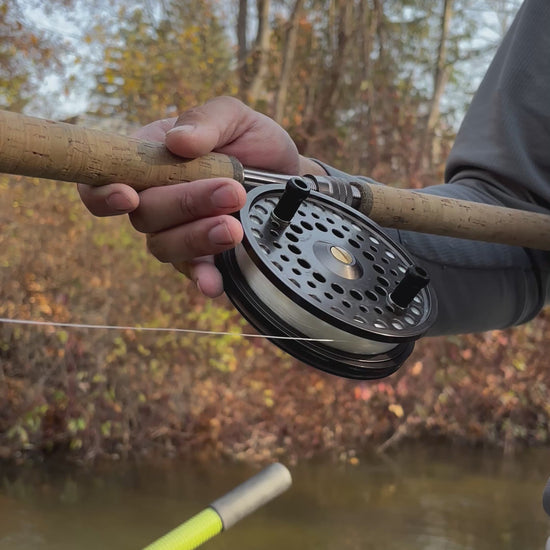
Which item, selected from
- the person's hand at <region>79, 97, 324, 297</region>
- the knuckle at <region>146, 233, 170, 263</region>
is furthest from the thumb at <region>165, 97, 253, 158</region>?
the knuckle at <region>146, 233, 170, 263</region>

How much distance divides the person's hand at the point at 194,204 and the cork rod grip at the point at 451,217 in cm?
18

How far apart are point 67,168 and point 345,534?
11.5 ft

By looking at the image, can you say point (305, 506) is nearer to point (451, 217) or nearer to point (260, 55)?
point (260, 55)

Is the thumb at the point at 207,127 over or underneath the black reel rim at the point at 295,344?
over

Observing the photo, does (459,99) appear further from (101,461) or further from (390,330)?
(390,330)

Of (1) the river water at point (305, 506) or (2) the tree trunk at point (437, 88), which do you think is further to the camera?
(2) the tree trunk at point (437, 88)

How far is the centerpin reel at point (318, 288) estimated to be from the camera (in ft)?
2.40

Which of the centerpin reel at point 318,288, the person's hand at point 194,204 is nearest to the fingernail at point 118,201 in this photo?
the person's hand at point 194,204

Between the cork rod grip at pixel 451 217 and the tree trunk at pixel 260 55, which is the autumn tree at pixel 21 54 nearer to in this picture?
the tree trunk at pixel 260 55

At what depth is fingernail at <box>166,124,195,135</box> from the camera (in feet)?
2.52

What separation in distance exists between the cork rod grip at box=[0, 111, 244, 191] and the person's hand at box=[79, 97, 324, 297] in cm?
1

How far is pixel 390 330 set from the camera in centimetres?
75

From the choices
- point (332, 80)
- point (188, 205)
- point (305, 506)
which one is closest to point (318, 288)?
point (188, 205)

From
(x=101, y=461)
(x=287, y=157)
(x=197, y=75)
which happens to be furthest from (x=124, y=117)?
(x=287, y=157)
